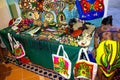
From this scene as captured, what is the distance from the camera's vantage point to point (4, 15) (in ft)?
9.94

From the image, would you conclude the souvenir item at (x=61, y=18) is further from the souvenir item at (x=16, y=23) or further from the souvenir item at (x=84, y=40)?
the souvenir item at (x=16, y=23)

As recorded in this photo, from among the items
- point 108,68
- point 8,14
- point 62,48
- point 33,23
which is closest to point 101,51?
point 108,68

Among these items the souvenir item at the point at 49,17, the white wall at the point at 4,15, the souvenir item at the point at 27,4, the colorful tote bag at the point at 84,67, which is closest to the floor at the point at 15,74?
the colorful tote bag at the point at 84,67

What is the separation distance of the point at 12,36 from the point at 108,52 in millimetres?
1604

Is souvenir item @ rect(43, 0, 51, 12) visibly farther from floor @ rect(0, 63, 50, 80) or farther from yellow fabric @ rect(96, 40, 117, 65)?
yellow fabric @ rect(96, 40, 117, 65)

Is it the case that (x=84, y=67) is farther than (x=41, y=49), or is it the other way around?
(x=41, y=49)

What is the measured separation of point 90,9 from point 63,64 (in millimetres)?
874

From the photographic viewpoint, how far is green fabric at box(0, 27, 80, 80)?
211cm

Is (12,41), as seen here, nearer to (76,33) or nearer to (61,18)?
(61,18)

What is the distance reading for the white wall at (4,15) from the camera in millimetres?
2971

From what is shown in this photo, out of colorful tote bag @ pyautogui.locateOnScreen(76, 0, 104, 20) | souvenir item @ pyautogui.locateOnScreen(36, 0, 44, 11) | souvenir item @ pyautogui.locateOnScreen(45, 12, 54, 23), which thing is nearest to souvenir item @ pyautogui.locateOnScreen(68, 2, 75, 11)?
colorful tote bag @ pyautogui.locateOnScreen(76, 0, 104, 20)

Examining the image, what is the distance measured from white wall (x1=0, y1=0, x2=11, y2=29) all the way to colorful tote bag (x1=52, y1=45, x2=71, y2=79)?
138cm

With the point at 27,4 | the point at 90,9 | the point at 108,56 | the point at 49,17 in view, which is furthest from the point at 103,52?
the point at 27,4

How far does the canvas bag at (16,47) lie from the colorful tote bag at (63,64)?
2.20 feet
